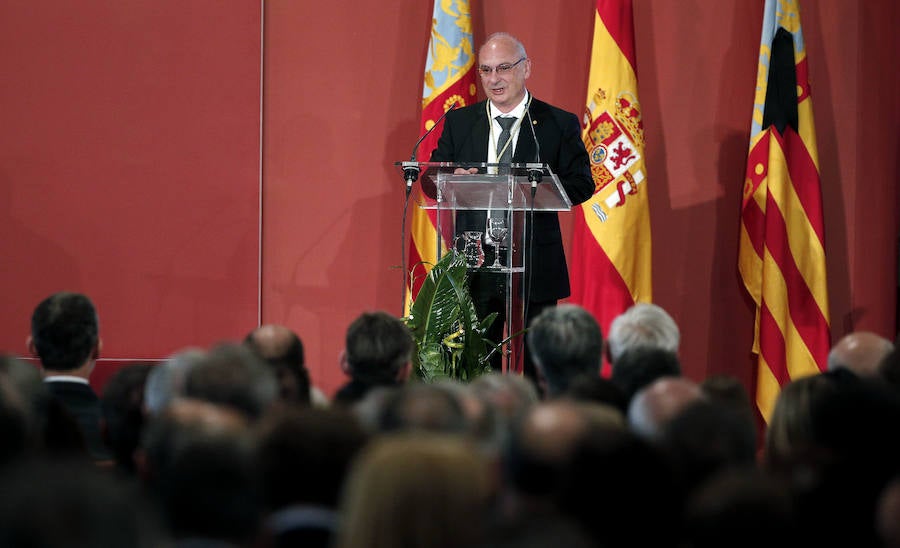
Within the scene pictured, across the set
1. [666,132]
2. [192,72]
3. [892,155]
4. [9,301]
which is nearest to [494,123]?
[666,132]

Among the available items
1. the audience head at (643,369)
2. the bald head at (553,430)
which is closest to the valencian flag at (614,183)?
the audience head at (643,369)

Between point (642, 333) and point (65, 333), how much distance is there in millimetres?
1661

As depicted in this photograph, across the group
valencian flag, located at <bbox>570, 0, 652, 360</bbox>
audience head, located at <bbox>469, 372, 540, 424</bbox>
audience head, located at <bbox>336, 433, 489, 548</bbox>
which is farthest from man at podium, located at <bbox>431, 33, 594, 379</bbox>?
audience head, located at <bbox>336, 433, 489, 548</bbox>

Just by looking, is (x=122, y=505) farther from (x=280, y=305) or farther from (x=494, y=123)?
(x=280, y=305)

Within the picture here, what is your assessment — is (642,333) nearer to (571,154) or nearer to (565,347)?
(565,347)

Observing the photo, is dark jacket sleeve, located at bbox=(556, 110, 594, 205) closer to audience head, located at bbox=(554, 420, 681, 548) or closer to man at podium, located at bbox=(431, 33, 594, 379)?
man at podium, located at bbox=(431, 33, 594, 379)

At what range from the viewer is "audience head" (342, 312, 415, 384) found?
9.87ft

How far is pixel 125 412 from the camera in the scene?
2660 mm

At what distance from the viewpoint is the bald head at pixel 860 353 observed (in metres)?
3.21

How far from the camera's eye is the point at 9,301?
6078mm

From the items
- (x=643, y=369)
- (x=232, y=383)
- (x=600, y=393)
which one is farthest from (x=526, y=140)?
(x=232, y=383)

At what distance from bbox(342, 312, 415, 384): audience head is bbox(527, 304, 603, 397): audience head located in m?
0.40

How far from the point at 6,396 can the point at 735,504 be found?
4.13 feet

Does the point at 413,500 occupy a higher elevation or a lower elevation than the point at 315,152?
lower
